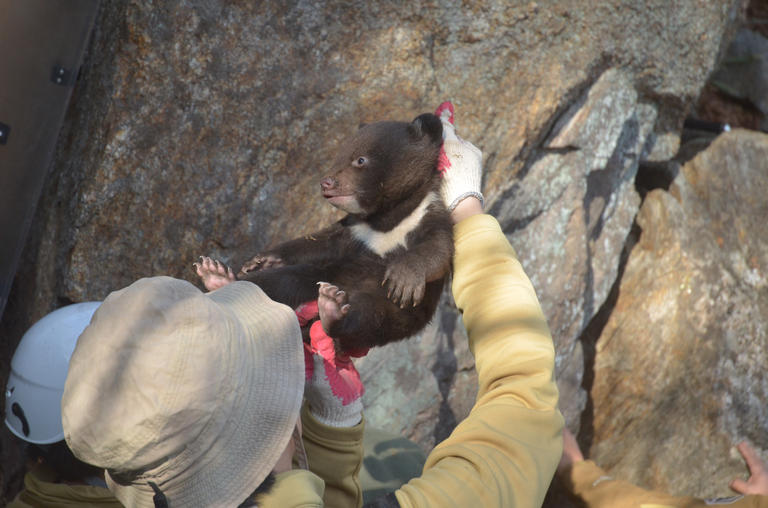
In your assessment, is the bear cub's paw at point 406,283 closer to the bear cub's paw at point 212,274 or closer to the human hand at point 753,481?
the bear cub's paw at point 212,274

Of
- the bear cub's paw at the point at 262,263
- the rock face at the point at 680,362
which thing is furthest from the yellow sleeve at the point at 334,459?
the rock face at the point at 680,362

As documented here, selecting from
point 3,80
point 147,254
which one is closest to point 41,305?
point 147,254

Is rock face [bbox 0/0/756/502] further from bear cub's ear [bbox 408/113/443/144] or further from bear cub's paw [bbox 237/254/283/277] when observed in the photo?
bear cub's ear [bbox 408/113/443/144]

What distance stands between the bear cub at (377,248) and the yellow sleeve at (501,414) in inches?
16.5

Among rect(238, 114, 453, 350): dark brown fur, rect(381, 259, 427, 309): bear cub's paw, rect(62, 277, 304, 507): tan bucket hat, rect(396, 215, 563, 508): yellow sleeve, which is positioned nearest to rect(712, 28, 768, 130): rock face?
rect(238, 114, 453, 350): dark brown fur

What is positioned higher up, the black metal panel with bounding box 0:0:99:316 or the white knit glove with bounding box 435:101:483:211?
the black metal panel with bounding box 0:0:99:316

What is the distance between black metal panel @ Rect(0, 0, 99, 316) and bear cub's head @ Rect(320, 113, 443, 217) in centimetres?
159

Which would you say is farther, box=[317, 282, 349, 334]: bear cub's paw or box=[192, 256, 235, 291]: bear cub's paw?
box=[192, 256, 235, 291]: bear cub's paw

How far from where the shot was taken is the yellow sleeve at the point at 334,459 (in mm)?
2225

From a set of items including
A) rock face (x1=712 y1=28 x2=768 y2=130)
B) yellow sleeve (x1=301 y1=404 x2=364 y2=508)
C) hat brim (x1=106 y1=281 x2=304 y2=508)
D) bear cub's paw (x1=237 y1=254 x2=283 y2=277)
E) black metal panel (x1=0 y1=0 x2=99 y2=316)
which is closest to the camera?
hat brim (x1=106 y1=281 x2=304 y2=508)

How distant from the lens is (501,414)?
1.73 metres

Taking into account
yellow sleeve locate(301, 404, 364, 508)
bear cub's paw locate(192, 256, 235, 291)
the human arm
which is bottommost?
the human arm

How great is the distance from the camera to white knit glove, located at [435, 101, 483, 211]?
2641 millimetres

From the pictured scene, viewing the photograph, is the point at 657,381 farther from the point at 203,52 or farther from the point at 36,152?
the point at 36,152
